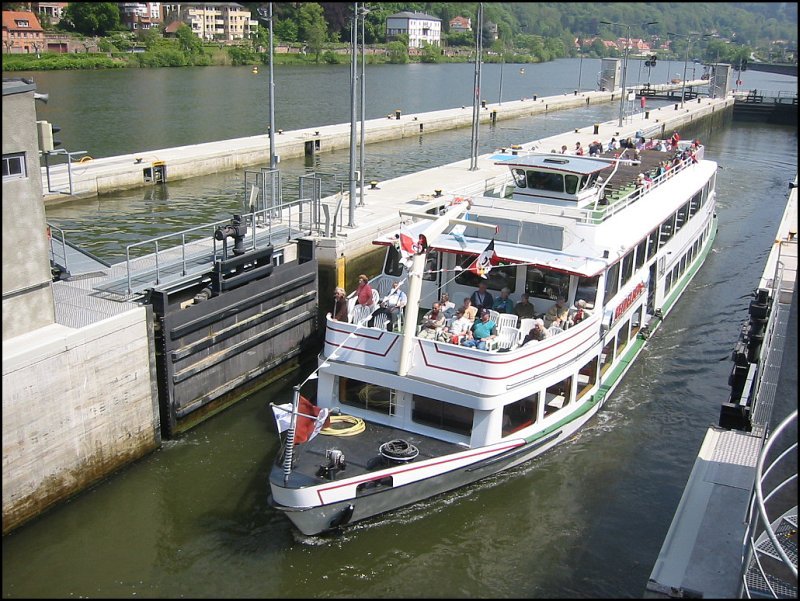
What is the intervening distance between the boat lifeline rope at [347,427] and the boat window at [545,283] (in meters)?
4.07

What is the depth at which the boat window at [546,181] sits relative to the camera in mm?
17625

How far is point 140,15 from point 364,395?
288 ft

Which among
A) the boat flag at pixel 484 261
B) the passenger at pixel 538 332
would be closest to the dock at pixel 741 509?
the passenger at pixel 538 332

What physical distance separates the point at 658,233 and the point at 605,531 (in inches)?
333

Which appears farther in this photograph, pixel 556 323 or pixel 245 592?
pixel 556 323

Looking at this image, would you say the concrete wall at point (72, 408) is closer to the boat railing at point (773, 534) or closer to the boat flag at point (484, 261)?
the boat flag at point (484, 261)

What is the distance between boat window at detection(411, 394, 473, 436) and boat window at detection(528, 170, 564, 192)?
256 inches

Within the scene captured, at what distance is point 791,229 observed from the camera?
87.0 feet

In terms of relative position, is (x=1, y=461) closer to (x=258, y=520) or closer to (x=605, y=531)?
(x=258, y=520)

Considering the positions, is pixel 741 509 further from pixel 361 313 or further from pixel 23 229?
pixel 23 229

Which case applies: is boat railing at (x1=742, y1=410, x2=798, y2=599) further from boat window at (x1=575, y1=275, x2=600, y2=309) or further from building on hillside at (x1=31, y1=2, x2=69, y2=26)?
building on hillside at (x1=31, y1=2, x2=69, y2=26)

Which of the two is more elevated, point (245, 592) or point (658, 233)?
point (658, 233)

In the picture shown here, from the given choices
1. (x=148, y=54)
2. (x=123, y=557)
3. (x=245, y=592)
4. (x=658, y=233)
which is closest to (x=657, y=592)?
(x=245, y=592)

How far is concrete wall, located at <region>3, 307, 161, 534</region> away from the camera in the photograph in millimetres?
11891
